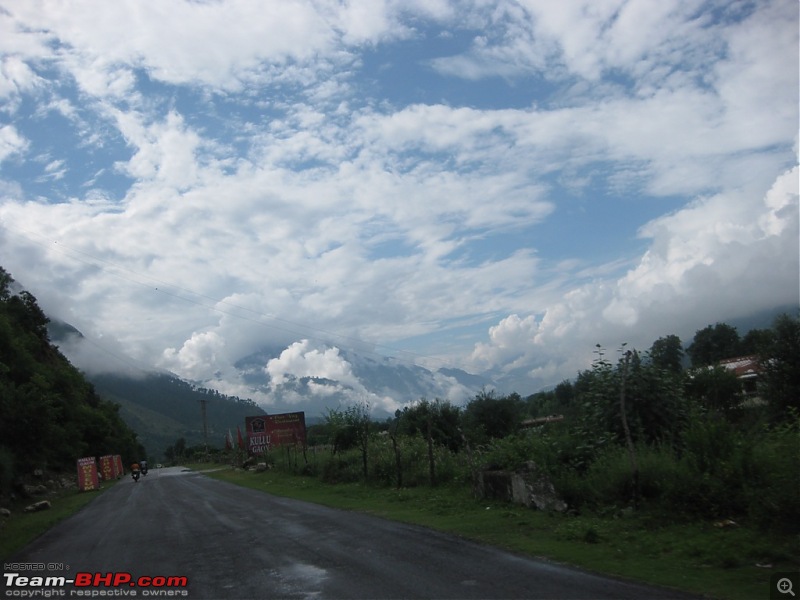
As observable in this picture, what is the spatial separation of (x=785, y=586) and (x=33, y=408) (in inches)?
1287

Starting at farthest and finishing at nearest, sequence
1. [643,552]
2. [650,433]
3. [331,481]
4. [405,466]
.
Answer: [331,481], [405,466], [650,433], [643,552]

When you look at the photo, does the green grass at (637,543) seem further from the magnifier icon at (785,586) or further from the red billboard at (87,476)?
the red billboard at (87,476)

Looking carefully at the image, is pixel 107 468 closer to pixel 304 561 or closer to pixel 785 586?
pixel 304 561

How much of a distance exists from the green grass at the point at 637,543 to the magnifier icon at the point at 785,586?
0.15m

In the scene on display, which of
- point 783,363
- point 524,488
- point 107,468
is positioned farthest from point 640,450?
point 107,468

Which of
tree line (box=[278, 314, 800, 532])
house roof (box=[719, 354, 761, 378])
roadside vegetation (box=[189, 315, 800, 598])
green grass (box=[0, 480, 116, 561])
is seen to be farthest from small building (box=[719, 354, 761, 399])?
green grass (box=[0, 480, 116, 561])

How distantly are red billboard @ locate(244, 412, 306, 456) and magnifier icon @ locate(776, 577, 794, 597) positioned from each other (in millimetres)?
44377

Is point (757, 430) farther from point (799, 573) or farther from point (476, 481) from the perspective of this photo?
point (476, 481)

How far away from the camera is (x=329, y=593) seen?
7930mm

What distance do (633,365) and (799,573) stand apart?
29.6 ft

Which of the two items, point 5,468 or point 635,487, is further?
point 5,468

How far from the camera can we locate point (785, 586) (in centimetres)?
709

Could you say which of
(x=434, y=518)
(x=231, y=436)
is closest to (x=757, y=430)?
(x=434, y=518)

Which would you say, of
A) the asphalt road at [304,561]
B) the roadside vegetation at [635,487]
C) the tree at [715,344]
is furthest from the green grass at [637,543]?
the tree at [715,344]
